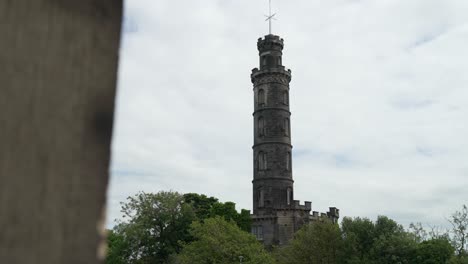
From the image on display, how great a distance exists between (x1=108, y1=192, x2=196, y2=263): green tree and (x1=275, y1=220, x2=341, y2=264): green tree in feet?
33.4

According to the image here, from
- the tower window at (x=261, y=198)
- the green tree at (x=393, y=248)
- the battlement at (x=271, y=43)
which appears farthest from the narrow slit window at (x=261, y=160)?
the green tree at (x=393, y=248)

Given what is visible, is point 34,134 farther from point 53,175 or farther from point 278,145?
point 278,145

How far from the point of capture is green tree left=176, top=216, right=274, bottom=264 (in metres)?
38.7

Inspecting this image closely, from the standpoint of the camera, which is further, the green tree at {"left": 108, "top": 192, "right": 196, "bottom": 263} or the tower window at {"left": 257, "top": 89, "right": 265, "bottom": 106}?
the tower window at {"left": 257, "top": 89, "right": 265, "bottom": 106}

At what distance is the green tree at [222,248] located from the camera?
127 ft

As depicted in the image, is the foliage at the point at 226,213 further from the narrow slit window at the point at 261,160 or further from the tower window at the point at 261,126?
the tower window at the point at 261,126

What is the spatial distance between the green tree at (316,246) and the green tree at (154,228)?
33.4ft

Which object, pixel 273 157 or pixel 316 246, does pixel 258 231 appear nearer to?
pixel 273 157

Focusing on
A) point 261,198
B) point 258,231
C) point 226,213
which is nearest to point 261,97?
point 261,198

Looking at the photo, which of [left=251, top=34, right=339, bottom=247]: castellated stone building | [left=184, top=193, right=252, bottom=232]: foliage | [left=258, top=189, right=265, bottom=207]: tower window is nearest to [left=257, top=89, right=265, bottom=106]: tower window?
[left=251, top=34, right=339, bottom=247]: castellated stone building

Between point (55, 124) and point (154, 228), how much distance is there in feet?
Result: 161

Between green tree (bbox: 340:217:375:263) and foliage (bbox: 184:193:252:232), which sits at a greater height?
foliage (bbox: 184:193:252:232)

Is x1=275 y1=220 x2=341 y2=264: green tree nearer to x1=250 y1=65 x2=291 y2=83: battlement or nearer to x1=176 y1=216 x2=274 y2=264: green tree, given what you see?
x1=176 y1=216 x2=274 y2=264: green tree

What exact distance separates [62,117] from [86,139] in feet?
0.17
